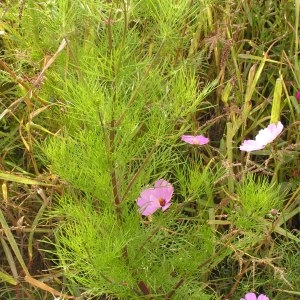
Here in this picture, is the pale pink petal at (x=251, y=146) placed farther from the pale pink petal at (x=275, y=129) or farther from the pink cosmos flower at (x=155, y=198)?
the pink cosmos flower at (x=155, y=198)

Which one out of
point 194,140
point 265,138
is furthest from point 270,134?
point 194,140

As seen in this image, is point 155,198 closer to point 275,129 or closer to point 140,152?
point 140,152

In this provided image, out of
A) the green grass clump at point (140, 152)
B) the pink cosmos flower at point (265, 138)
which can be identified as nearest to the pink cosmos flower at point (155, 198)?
the green grass clump at point (140, 152)

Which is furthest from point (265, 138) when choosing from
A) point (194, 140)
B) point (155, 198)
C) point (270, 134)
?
point (155, 198)

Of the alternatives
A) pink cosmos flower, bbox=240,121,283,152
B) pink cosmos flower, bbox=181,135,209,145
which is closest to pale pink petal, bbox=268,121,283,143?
pink cosmos flower, bbox=240,121,283,152

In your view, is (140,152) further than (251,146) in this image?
No

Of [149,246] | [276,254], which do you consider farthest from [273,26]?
[149,246]

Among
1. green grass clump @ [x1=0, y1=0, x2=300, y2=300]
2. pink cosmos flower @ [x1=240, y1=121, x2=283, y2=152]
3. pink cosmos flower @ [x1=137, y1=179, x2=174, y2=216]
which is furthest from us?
Answer: pink cosmos flower @ [x1=240, y1=121, x2=283, y2=152]

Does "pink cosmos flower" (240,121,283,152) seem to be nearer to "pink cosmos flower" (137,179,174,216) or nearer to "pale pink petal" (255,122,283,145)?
"pale pink petal" (255,122,283,145)
